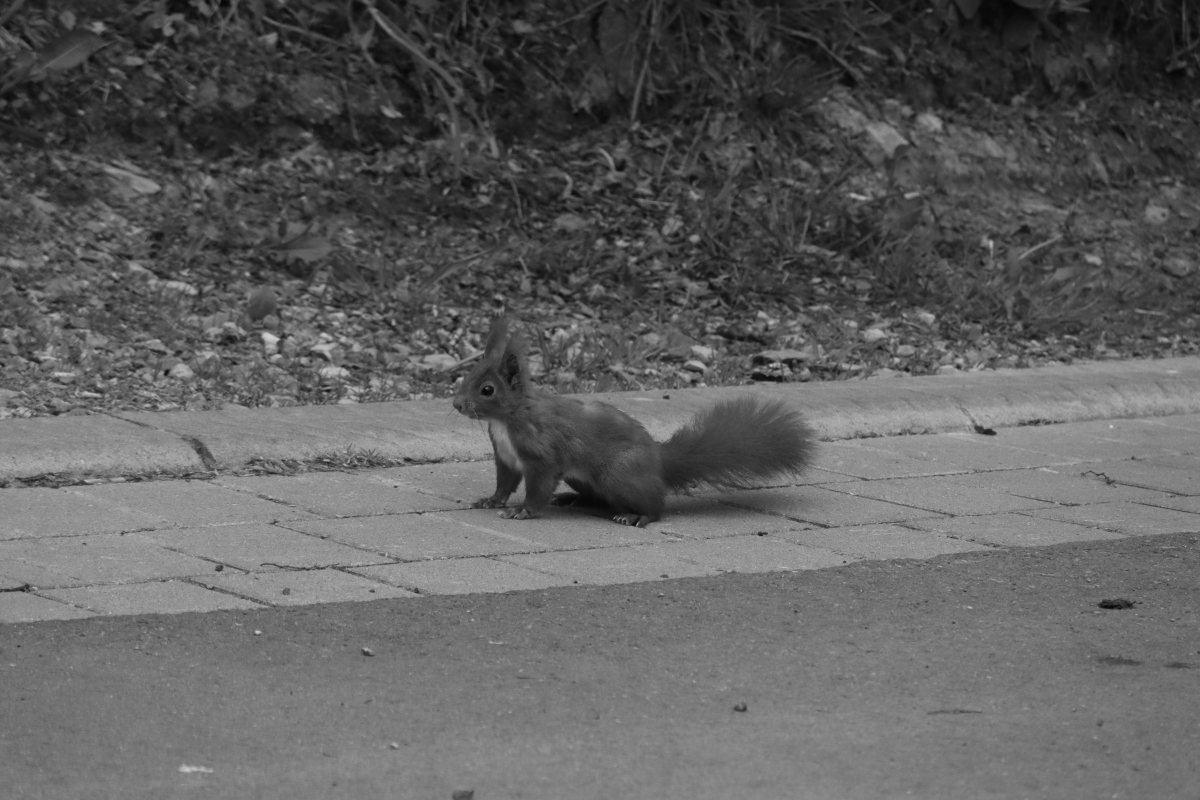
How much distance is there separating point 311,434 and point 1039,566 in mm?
2523

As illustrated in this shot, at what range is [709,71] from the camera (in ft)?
34.7

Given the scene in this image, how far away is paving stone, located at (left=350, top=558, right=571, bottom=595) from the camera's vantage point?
431cm

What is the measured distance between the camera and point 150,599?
4.04 m

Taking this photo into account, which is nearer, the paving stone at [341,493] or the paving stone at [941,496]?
the paving stone at [341,493]

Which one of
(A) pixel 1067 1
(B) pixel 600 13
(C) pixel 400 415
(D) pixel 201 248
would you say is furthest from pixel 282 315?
(A) pixel 1067 1

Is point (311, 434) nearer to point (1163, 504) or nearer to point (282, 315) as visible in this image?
point (282, 315)

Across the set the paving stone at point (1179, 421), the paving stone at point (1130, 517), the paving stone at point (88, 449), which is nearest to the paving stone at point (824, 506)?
the paving stone at point (1130, 517)

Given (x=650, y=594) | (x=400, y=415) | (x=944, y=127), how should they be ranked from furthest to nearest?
(x=944, y=127)
(x=400, y=415)
(x=650, y=594)

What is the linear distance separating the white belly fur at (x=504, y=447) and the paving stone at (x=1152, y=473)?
2278 millimetres

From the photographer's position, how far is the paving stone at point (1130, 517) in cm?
533

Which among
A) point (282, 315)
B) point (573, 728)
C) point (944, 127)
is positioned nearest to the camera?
point (573, 728)

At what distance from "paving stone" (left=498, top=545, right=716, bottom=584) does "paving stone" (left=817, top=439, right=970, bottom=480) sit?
1.49 metres

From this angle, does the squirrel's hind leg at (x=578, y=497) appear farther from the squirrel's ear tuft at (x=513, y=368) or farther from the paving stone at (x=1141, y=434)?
the paving stone at (x=1141, y=434)

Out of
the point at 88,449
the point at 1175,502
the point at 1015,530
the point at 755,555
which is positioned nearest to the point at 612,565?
the point at 755,555
